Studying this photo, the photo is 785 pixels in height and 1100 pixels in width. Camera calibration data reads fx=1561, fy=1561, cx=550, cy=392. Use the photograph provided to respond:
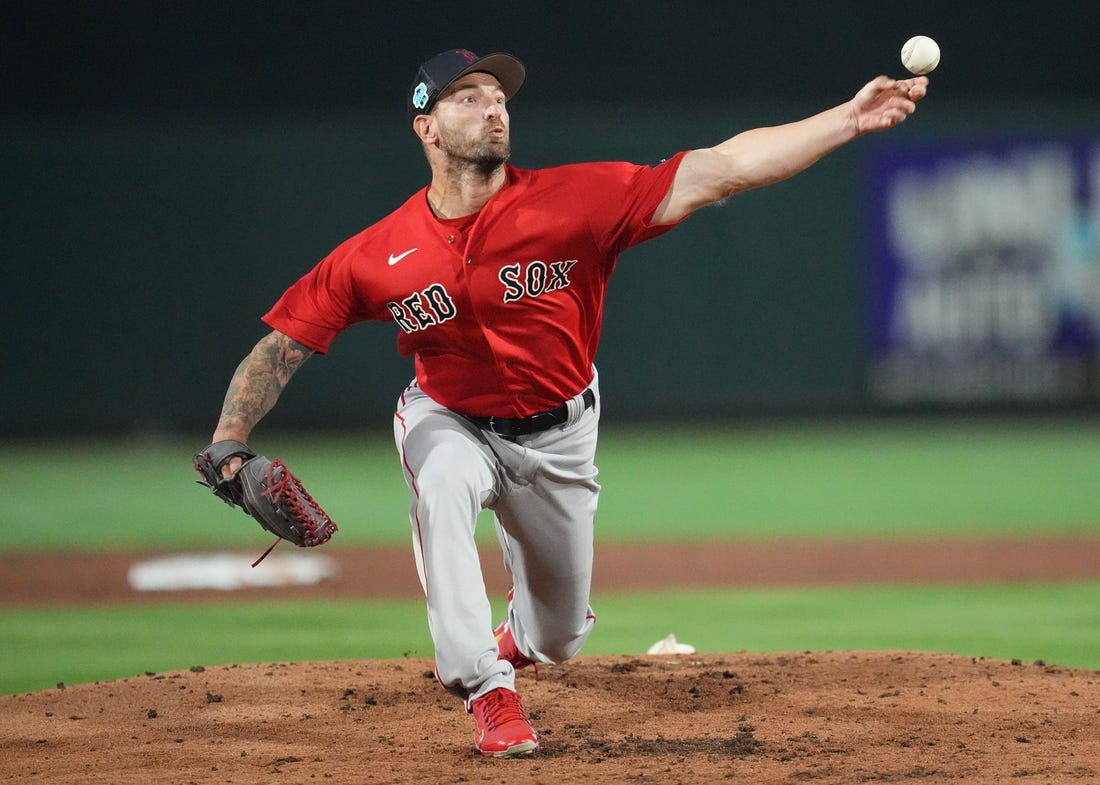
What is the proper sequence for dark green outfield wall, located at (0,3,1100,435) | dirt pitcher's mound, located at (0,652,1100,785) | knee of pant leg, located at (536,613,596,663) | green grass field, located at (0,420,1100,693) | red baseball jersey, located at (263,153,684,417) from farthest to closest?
dark green outfield wall, located at (0,3,1100,435) → green grass field, located at (0,420,1100,693) → knee of pant leg, located at (536,613,596,663) → red baseball jersey, located at (263,153,684,417) → dirt pitcher's mound, located at (0,652,1100,785)

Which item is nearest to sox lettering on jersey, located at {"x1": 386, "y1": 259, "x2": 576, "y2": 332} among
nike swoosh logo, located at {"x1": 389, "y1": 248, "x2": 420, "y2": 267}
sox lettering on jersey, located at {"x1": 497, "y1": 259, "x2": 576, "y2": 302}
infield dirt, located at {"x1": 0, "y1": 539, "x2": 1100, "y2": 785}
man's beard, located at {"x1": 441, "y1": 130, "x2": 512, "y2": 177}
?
sox lettering on jersey, located at {"x1": 497, "y1": 259, "x2": 576, "y2": 302}

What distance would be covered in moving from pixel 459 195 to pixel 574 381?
688mm

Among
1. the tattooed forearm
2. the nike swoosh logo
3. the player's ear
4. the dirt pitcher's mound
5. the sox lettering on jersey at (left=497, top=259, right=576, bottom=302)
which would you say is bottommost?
the dirt pitcher's mound

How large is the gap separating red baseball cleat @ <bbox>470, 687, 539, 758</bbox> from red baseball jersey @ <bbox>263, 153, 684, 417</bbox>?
91 cm

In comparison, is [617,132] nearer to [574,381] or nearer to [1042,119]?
[1042,119]

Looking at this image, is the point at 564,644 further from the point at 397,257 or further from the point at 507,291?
the point at 397,257

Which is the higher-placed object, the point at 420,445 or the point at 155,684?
the point at 420,445

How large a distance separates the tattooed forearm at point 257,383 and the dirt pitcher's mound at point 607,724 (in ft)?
3.09

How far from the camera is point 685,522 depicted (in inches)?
399

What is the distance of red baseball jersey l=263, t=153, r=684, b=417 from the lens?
4.67 metres

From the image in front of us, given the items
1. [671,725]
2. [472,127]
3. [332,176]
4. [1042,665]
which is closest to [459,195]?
[472,127]

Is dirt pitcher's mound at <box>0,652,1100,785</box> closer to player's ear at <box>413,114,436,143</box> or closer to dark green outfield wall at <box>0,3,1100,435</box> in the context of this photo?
player's ear at <box>413,114,436,143</box>

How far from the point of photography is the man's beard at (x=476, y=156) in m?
4.72

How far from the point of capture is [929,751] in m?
4.38
